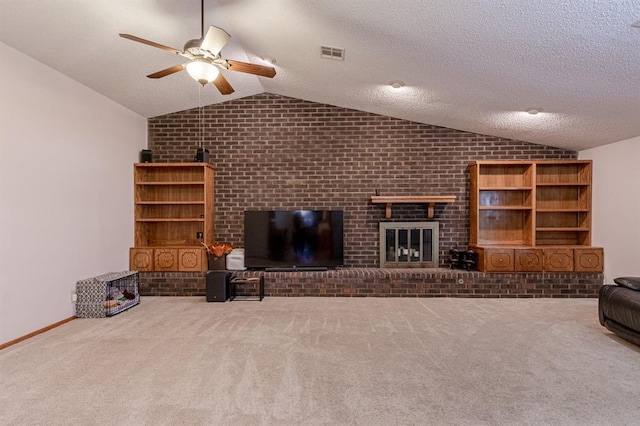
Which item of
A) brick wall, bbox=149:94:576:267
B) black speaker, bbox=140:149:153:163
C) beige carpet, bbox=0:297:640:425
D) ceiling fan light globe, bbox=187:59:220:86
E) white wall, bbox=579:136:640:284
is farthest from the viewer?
brick wall, bbox=149:94:576:267

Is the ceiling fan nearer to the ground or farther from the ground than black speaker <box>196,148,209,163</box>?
farther from the ground

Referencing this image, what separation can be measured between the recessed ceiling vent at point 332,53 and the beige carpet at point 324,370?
2.93m

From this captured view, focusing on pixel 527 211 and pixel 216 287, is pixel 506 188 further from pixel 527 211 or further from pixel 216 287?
pixel 216 287

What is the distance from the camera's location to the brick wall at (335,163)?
17.2ft

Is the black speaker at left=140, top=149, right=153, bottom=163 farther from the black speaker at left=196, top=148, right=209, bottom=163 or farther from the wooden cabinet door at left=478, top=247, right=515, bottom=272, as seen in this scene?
the wooden cabinet door at left=478, top=247, right=515, bottom=272

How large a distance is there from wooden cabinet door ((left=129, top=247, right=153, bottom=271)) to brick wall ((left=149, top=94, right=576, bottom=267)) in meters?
1.06

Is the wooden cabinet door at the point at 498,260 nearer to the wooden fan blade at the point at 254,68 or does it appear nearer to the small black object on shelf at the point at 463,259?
the small black object on shelf at the point at 463,259

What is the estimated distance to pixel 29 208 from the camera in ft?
10.5

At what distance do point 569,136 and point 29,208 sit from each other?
6627 mm

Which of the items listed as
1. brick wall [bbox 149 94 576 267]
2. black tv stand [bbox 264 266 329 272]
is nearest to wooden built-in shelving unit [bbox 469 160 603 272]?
brick wall [bbox 149 94 576 267]

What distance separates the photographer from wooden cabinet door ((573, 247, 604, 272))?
4.64 m

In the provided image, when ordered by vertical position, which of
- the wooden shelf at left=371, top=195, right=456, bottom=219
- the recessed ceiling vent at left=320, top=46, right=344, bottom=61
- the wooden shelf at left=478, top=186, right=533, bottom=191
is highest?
the recessed ceiling vent at left=320, top=46, right=344, bottom=61

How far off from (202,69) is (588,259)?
5.56m

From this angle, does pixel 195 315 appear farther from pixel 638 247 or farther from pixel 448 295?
pixel 638 247
